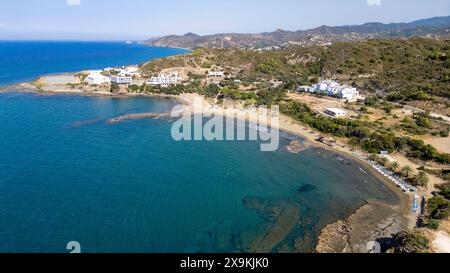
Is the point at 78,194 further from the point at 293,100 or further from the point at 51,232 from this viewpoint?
the point at 293,100

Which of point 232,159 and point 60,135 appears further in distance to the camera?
point 60,135

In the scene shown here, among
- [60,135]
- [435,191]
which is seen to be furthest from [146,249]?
[60,135]

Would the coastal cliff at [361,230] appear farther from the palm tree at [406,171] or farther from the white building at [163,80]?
the white building at [163,80]

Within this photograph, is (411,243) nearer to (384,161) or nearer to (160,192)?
(384,161)

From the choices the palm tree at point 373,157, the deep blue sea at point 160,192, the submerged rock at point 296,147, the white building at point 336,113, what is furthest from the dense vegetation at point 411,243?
the white building at point 336,113

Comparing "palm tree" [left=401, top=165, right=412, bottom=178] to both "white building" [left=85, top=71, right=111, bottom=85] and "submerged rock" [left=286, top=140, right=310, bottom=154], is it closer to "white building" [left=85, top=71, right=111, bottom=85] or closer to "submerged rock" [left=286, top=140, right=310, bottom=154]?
"submerged rock" [left=286, top=140, right=310, bottom=154]
